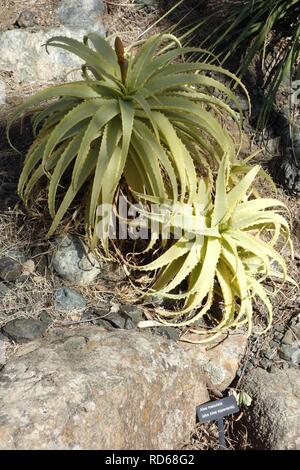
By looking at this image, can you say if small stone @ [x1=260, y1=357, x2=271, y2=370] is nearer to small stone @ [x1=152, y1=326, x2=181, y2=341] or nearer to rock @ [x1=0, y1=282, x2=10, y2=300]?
small stone @ [x1=152, y1=326, x2=181, y2=341]

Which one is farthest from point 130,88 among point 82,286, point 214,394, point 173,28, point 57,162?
point 214,394

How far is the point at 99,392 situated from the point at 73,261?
63 centimetres

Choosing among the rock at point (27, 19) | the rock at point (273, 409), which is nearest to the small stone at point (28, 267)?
the rock at point (273, 409)

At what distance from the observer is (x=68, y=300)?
2.48 m

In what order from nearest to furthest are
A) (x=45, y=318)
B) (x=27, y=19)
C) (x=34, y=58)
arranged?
(x=45, y=318) → (x=34, y=58) → (x=27, y=19)

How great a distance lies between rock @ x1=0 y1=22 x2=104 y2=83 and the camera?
3.37 metres

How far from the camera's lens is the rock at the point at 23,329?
2309 millimetres

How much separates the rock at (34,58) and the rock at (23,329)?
1.50 meters

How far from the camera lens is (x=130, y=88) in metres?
2.45

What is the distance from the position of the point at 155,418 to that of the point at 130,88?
1.25 m


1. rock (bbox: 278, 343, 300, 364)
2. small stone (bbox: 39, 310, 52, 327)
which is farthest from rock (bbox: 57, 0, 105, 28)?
rock (bbox: 278, 343, 300, 364)

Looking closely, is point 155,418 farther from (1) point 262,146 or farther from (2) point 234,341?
(1) point 262,146

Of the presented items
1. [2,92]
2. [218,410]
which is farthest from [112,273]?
[2,92]

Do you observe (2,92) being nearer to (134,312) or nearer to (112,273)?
(112,273)
